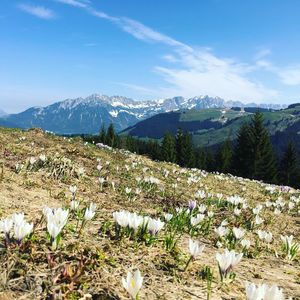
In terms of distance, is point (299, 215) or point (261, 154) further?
point (261, 154)

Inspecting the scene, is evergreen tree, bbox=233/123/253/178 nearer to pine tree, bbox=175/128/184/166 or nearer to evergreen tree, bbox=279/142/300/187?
evergreen tree, bbox=279/142/300/187

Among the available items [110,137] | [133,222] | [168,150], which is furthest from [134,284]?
[110,137]

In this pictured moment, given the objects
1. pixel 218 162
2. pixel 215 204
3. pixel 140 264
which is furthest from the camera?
pixel 218 162

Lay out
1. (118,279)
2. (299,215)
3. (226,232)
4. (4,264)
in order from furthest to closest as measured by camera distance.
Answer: (299,215) < (226,232) < (118,279) < (4,264)

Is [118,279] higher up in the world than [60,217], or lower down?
lower down

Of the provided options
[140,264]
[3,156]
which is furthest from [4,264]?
[3,156]

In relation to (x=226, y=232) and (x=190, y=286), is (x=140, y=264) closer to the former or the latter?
(x=190, y=286)

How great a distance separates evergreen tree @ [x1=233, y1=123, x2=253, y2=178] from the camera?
9094 cm

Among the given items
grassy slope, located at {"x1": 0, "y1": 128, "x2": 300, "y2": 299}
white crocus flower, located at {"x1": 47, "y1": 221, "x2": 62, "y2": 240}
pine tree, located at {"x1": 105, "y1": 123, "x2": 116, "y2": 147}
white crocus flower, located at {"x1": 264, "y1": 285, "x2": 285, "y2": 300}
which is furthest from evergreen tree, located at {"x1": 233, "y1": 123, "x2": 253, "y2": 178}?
white crocus flower, located at {"x1": 264, "y1": 285, "x2": 285, "y2": 300}

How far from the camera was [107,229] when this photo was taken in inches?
222

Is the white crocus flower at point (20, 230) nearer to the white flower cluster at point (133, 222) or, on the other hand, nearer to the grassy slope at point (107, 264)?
the grassy slope at point (107, 264)

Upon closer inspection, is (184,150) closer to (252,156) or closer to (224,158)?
(224,158)

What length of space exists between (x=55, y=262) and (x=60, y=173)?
22.9 feet

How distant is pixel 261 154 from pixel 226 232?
88.6 meters
